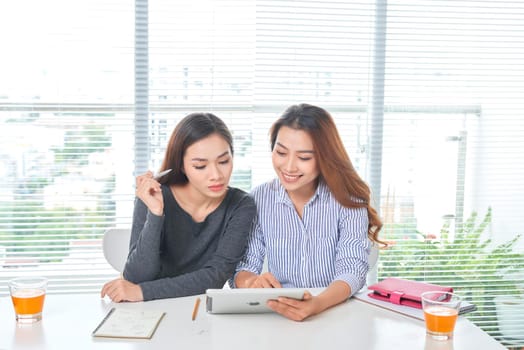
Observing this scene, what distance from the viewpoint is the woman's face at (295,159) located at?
214 cm

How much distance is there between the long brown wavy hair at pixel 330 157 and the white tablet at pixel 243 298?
0.61 metres

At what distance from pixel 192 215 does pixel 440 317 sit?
0.99 meters

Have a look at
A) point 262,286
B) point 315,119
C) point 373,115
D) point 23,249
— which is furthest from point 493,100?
point 23,249

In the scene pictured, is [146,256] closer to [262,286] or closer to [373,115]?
[262,286]

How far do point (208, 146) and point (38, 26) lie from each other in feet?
4.56

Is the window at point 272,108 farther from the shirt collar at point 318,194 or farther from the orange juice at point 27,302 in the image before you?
the orange juice at point 27,302

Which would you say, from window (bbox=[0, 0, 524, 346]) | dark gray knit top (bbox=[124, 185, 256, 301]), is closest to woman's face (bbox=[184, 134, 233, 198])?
dark gray knit top (bbox=[124, 185, 256, 301])

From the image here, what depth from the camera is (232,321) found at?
1.66 metres

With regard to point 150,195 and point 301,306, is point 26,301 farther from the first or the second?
point 301,306

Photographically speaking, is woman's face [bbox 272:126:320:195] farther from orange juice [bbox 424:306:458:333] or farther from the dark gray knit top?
A: orange juice [bbox 424:306:458:333]

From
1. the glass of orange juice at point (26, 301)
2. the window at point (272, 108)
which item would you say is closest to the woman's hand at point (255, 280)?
the glass of orange juice at point (26, 301)

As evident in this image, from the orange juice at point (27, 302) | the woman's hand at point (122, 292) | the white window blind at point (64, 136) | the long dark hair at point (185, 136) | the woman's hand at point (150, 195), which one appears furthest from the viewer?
the white window blind at point (64, 136)

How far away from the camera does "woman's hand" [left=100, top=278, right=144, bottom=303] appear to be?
1.81 meters

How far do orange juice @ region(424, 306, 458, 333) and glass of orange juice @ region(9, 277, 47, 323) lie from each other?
1.04 metres
